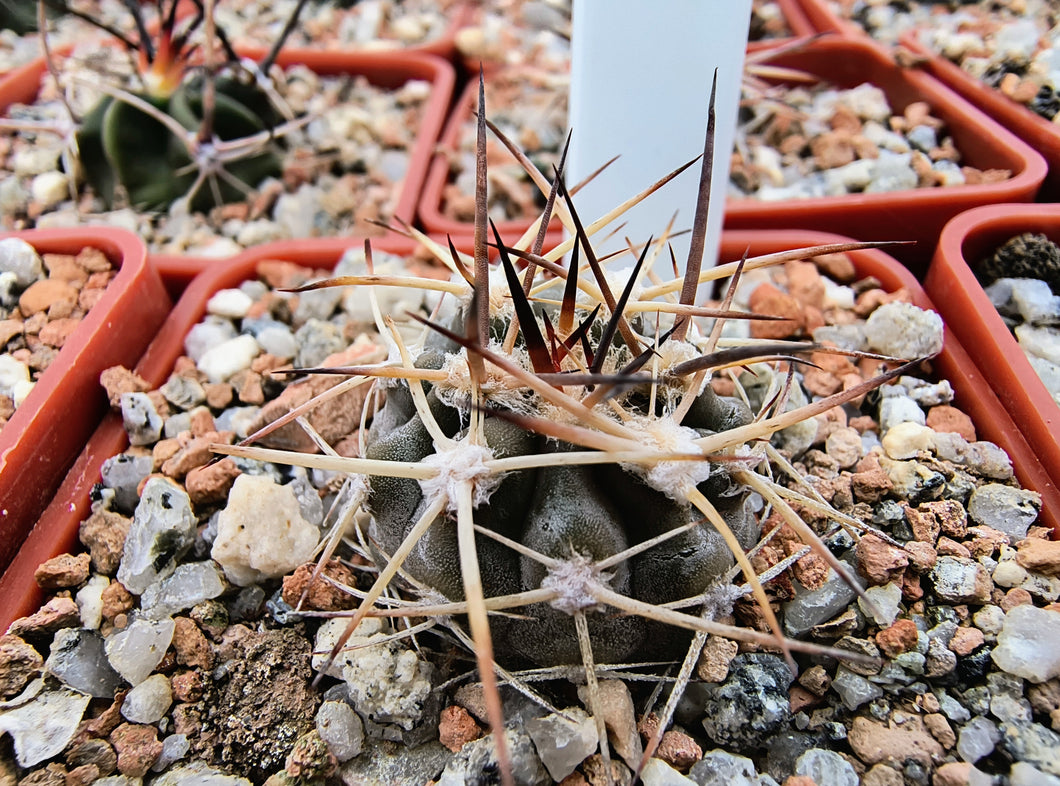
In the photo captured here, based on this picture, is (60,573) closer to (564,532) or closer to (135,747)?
(135,747)

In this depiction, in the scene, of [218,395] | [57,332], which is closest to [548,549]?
[218,395]

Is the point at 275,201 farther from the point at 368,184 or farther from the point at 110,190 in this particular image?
the point at 110,190

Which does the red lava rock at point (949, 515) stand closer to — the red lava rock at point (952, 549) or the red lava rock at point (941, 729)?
the red lava rock at point (952, 549)

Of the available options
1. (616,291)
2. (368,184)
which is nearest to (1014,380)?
(616,291)

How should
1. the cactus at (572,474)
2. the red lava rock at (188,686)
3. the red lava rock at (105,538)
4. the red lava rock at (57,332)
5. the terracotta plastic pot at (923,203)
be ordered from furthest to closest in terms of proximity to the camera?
the terracotta plastic pot at (923,203)
the red lava rock at (57,332)
the red lava rock at (105,538)
the red lava rock at (188,686)
the cactus at (572,474)

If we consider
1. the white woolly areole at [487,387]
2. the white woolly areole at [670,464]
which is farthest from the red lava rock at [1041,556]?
the white woolly areole at [487,387]

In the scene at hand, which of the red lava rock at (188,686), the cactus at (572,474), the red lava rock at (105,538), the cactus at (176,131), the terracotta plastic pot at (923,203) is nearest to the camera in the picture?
the cactus at (572,474)
